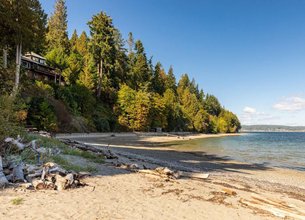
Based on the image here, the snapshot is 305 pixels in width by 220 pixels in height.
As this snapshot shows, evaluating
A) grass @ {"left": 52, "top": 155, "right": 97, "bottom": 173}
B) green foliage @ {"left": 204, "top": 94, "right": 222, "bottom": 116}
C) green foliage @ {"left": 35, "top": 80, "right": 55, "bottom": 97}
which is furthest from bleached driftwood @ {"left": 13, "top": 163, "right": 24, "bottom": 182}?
green foliage @ {"left": 204, "top": 94, "right": 222, "bottom": 116}

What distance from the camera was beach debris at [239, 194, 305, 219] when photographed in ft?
19.6

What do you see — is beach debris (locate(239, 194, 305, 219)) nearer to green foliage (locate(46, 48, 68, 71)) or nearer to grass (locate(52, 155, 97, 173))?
grass (locate(52, 155, 97, 173))

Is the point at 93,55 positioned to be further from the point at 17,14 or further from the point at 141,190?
the point at 141,190

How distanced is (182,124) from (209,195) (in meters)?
77.0

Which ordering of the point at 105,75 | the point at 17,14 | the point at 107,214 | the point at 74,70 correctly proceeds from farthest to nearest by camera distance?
the point at 105,75 < the point at 74,70 < the point at 17,14 < the point at 107,214

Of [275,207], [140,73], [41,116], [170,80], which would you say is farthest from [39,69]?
[170,80]

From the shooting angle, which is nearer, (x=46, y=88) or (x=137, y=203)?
(x=137, y=203)

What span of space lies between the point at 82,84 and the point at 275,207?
148 ft

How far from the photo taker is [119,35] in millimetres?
73000

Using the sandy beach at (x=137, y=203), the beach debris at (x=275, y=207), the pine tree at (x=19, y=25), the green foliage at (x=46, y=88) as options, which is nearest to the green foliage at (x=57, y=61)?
the green foliage at (x=46, y=88)

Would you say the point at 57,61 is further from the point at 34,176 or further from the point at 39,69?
the point at 34,176

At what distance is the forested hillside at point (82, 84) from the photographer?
797 inches

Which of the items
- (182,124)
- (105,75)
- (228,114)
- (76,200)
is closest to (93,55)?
(105,75)

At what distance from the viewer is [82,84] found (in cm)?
4806
